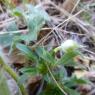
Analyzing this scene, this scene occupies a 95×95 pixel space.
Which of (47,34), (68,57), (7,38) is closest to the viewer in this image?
(68,57)

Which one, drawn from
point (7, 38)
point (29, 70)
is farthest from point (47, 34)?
point (29, 70)

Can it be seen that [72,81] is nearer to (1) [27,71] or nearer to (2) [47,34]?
(1) [27,71]

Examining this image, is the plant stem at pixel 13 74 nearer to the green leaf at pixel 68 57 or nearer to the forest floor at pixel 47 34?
the forest floor at pixel 47 34

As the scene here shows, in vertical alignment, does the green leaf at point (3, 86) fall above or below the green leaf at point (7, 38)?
below

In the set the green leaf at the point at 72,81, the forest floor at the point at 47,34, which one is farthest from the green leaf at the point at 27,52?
the green leaf at the point at 72,81

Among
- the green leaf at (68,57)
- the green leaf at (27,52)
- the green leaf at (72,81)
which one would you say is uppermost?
the green leaf at (27,52)

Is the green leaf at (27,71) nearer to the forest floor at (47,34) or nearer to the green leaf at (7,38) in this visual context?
the forest floor at (47,34)

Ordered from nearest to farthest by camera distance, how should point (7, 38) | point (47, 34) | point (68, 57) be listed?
point (68, 57)
point (7, 38)
point (47, 34)

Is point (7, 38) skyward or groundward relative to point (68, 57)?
skyward

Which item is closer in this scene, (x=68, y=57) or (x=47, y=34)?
(x=68, y=57)

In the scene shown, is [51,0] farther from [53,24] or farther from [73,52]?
[73,52]

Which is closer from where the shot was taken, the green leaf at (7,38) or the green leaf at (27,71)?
the green leaf at (27,71)
